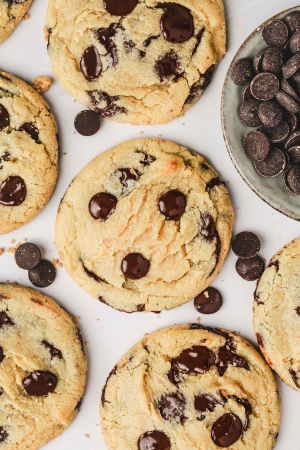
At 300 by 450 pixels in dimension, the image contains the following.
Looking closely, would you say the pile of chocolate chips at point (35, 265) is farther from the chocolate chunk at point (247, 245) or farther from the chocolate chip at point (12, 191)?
the chocolate chunk at point (247, 245)

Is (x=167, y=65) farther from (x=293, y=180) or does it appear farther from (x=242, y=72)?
(x=293, y=180)

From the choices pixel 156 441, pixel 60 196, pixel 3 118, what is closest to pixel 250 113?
pixel 60 196

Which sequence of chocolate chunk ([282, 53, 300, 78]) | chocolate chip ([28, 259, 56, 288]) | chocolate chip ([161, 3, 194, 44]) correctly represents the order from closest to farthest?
chocolate chunk ([282, 53, 300, 78]), chocolate chip ([161, 3, 194, 44]), chocolate chip ([28, 259, 56, 288])

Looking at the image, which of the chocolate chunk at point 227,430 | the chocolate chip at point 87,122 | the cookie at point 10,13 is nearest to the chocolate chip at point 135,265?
the chocolate chip at point 87,122

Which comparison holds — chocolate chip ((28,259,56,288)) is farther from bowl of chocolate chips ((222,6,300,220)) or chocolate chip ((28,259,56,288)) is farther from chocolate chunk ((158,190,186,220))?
bowl of chocolate chips ((222,6,300,220))

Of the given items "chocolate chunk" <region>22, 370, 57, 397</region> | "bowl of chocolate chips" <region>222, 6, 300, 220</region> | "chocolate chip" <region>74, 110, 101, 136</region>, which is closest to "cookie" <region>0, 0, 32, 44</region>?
"chocolate chip" <region>74, 110, 101, 136</region>
